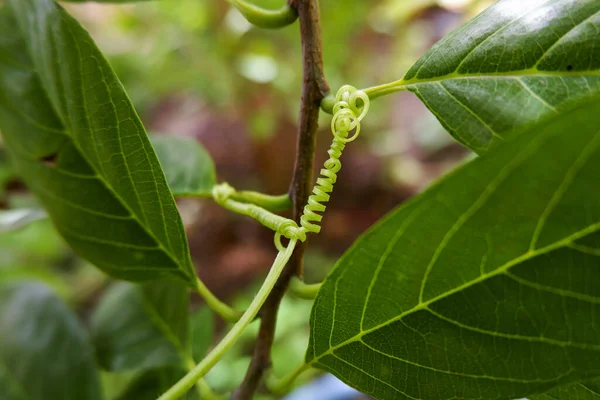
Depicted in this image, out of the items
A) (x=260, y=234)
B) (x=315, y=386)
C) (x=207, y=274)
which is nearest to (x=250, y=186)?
(x=260, y=234)

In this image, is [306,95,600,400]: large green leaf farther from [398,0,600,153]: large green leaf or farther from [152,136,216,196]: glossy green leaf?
[152,136,216,196]: glossy green leaf

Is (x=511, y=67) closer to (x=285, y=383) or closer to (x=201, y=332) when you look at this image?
(x=285, y=383)

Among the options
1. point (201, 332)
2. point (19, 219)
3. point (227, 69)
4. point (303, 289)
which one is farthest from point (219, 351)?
point (227, 69)

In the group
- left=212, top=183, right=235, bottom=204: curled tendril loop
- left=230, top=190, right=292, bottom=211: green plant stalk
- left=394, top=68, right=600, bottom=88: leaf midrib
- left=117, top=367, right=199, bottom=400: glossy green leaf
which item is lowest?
left=117, top=367, right=199, bottom=400: glossy green leaf

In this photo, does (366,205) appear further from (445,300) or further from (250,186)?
(445,300)

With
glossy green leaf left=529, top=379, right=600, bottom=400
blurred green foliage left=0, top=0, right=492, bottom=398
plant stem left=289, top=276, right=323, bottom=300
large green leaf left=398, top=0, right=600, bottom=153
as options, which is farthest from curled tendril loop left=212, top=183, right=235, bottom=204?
blurred green foliage left=0, top=0, right=492, bottom=398

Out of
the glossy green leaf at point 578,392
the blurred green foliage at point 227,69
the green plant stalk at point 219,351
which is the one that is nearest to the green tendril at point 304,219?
the green plant stalk at point 219,351

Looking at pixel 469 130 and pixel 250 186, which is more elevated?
pixel 250 186
